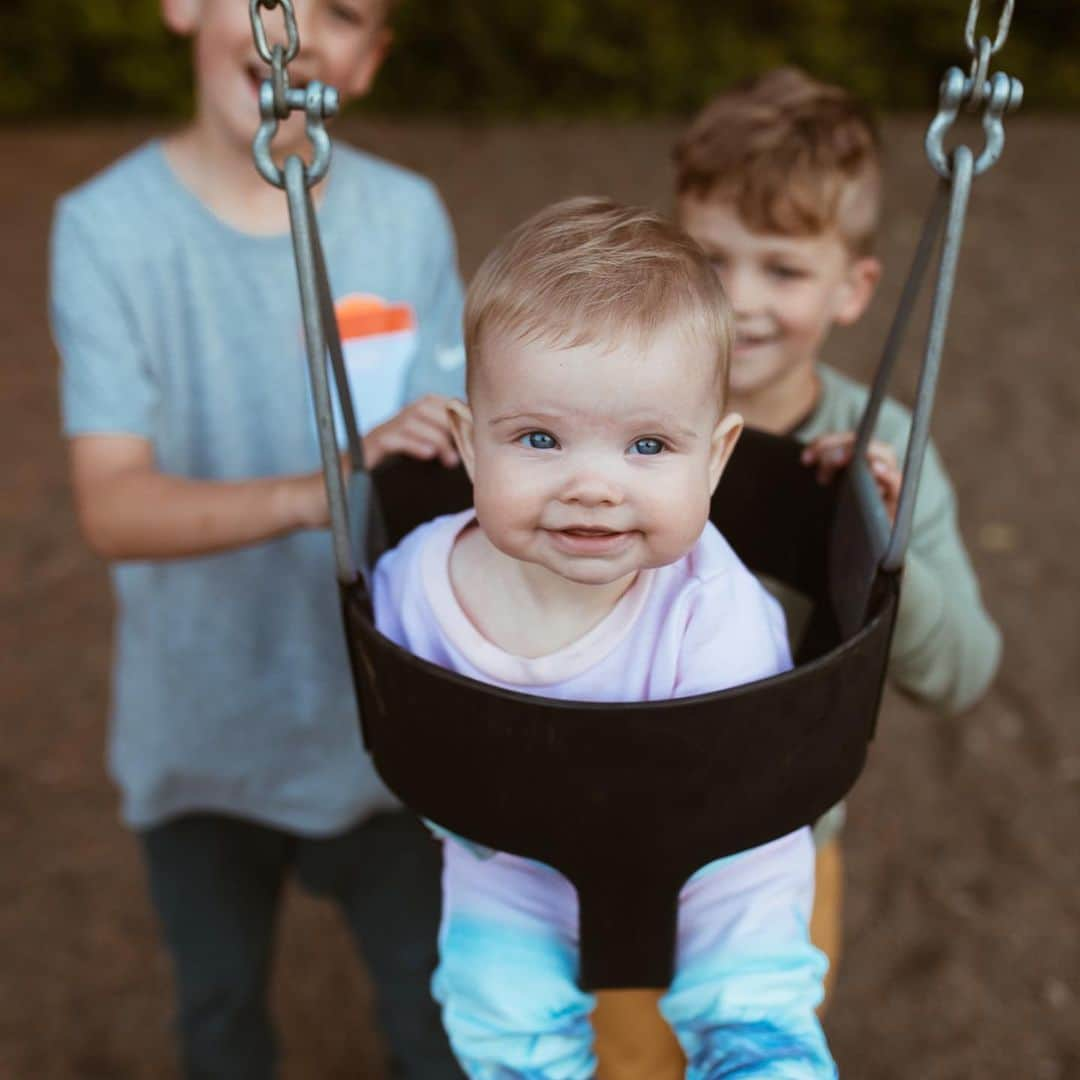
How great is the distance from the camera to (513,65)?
6395mm

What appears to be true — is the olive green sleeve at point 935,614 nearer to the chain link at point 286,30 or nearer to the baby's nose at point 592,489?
the baby's nose at point 592,489

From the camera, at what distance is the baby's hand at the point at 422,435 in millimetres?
1144

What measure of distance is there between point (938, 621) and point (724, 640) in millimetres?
456

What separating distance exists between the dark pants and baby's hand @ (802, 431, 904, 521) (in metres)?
0.71

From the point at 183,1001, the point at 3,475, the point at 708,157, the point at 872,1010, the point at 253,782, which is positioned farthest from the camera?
the point at 3,475

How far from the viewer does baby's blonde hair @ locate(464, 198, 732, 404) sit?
32.5 inches

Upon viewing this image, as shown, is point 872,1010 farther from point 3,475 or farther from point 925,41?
point 925,41

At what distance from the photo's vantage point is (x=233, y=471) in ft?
4.96

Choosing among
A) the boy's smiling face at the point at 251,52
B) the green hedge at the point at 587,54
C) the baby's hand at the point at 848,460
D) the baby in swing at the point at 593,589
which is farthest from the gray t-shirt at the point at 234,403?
the green hedge at the point at 587,54

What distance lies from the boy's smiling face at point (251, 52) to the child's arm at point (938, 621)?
0.62 metres

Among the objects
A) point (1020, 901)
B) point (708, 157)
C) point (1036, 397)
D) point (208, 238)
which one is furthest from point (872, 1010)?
point (1036, 397)

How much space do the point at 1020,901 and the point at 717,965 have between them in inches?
65.2

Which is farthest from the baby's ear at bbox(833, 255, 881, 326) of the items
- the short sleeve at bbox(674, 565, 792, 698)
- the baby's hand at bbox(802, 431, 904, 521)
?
the short sleeve at bbox(674, 565, 792, 698)

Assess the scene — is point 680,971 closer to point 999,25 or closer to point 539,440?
point 539,440
